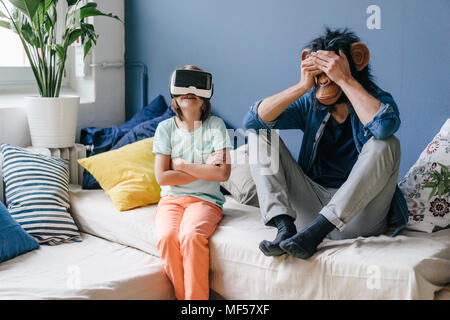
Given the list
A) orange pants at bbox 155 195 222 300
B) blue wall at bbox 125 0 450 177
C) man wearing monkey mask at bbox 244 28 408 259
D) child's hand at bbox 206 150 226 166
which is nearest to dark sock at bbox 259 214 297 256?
man wearing monkey mask at bbox 244 28 408 259

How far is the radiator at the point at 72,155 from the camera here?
107 inches

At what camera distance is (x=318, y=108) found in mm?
1979

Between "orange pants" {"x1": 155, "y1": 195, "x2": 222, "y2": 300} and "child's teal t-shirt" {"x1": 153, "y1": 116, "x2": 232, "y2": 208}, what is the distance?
0.10 metres

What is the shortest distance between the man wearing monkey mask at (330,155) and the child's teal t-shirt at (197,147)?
0.71 ft


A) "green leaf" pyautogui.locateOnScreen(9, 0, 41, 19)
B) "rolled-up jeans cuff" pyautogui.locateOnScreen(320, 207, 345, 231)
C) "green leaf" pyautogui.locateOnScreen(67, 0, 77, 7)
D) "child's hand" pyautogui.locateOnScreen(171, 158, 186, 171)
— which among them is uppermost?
"green leaf" pyautogui.locateOnScreen(67, 0, 77, 7)

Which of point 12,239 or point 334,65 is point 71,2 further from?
point 334,65

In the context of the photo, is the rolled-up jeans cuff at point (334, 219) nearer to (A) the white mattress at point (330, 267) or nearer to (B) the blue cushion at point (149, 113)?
(A) the white mattress at point (330, 267)

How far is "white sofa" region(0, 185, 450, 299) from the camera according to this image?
1569 millimetres

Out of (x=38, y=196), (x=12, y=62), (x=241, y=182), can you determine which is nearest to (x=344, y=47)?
(x=241, y=182)

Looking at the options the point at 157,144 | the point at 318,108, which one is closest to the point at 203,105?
the point at 157,144

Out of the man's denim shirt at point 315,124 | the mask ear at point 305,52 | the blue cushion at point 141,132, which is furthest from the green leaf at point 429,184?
the blue cushion at point 141,132

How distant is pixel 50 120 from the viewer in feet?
8.84

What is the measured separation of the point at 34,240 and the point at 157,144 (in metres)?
0.66

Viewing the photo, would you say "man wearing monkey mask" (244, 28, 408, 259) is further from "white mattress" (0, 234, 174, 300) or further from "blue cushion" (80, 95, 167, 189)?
"blue cushion" (80, 95, 167, 189)
